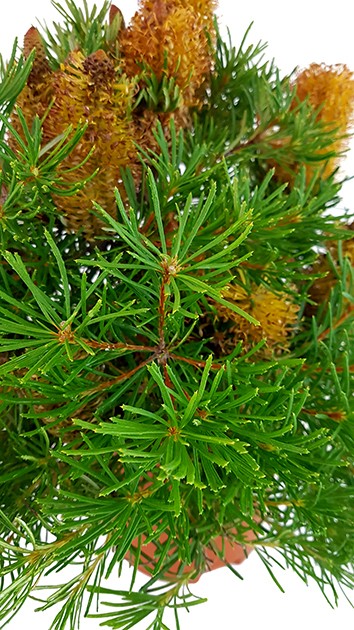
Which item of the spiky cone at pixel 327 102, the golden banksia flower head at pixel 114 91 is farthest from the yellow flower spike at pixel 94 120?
the spiky cone at pixel 327 102

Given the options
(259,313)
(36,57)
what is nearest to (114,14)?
(36,57)

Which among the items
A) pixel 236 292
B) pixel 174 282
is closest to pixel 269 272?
pixel 236 292

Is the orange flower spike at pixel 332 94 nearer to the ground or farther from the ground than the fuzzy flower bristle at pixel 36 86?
farther from the ground

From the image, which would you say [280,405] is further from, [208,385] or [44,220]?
[44,220]

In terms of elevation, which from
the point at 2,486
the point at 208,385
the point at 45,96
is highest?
the point at 45,96

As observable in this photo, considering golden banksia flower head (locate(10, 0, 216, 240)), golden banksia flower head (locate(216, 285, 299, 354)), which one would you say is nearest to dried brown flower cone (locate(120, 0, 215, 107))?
golden banksia flower head (locate(10, 0, 216, 240))

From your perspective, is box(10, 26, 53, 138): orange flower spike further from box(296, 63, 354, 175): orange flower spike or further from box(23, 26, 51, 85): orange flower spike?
box(296, 63, 354, 175): orange flower spike

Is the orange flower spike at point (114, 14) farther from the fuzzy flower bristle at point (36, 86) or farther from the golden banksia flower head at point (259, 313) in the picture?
the golden banksia flower head at point (259, 313)
